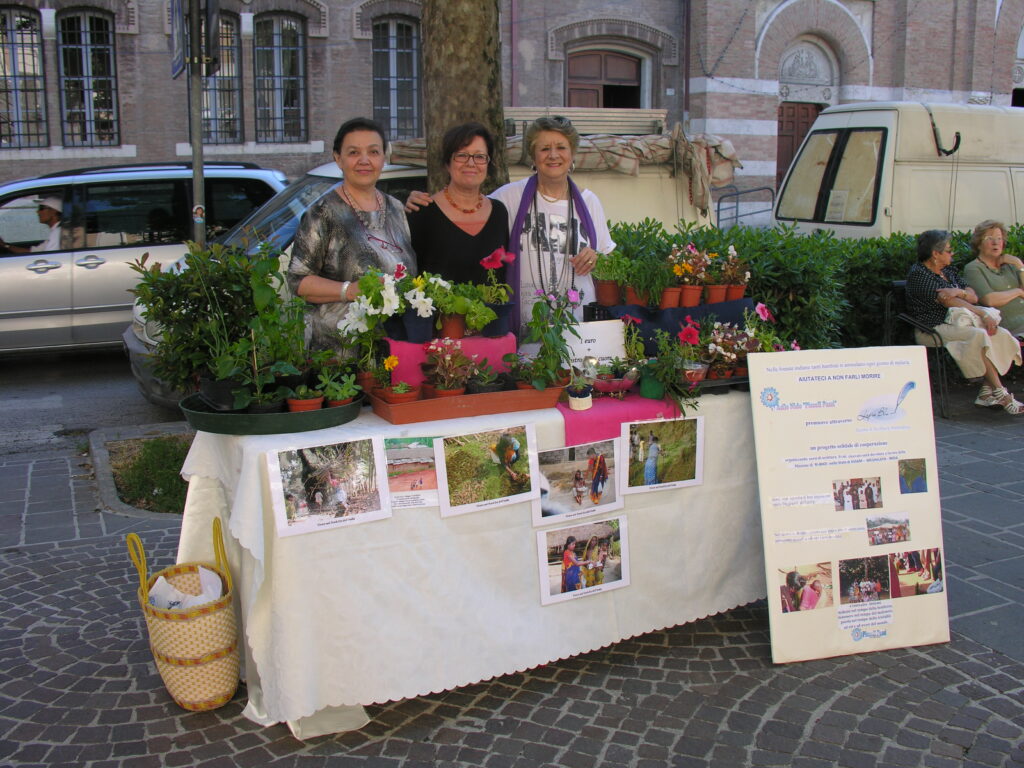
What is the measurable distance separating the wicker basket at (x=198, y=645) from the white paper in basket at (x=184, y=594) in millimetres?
34

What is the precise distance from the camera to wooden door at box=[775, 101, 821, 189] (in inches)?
774

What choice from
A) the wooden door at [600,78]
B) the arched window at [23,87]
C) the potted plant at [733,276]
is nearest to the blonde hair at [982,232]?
the potted plant at [733,276]

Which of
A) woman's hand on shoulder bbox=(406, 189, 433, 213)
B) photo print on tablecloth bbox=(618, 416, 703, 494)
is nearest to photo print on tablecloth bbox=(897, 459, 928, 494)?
photo print on tablecloth bbox=(618, 416, 703, 494)

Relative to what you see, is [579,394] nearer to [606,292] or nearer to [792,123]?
[606,292]

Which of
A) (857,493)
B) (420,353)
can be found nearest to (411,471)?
(420,353)

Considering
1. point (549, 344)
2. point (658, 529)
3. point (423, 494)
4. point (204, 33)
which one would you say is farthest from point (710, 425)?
point (204, 33)

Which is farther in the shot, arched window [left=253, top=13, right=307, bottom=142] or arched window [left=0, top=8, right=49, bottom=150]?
arched window [left=253, top=13, right=307, bottom=142]

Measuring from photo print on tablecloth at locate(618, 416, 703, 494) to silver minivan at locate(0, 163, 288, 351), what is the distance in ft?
19.9

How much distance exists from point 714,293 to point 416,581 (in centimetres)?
182

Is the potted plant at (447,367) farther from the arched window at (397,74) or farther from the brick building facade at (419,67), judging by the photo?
the arched window at (397,74)

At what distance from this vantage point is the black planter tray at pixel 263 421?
3.09m

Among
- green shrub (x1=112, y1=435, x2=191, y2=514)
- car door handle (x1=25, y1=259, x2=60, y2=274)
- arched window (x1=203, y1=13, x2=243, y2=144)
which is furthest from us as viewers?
arched window (x1=203, y1=13, x2=243, y2=144)

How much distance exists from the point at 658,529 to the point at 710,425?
442 mm

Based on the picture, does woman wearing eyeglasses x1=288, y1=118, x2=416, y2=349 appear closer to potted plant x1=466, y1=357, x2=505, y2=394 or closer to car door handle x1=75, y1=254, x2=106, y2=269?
potted plant x1=466, y1=357, x2=505, y2=394
